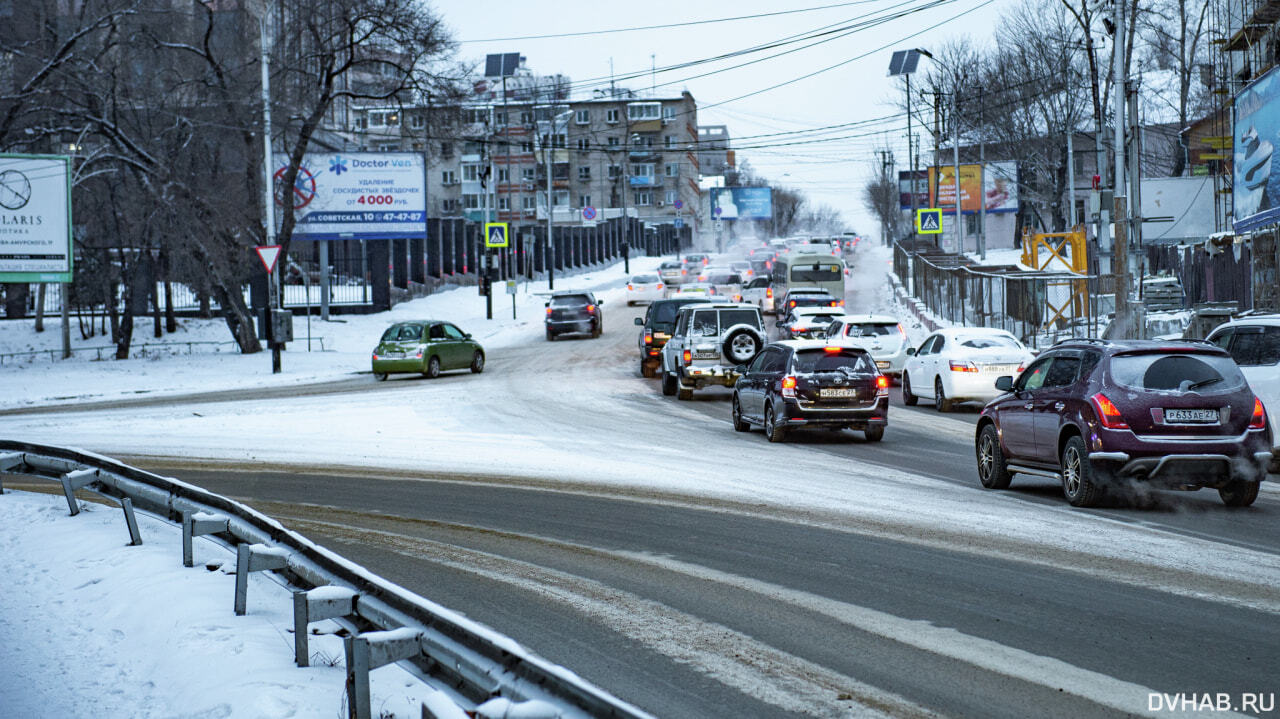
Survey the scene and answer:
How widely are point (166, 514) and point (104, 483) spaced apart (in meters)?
1.42

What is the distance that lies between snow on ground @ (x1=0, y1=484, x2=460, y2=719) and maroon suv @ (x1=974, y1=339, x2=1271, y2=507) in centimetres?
743

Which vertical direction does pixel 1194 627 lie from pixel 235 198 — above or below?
below

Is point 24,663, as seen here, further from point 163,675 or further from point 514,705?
point 514,705

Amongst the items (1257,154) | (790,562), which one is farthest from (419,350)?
(790,562)

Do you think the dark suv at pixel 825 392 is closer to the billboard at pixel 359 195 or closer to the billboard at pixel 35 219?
the billboard at pixel 35 219

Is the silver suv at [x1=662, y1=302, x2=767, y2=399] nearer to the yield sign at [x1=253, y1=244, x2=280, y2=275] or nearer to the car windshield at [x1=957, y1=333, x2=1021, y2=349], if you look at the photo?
the car windshield at [x1=957, y1=333, x2=1021, y2=349]

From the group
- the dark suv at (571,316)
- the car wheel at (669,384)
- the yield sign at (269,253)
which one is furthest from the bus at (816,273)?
the car wheel at (669,384)

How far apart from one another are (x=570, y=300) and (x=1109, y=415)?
37540 millimetres

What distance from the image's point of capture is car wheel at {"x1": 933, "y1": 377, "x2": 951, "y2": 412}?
24.6 m

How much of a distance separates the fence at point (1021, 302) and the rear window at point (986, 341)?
635cm

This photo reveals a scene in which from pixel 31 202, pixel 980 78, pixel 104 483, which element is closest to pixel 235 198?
pixel 31 202

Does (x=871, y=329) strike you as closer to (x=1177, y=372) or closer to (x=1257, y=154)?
(x=1257, y=154)

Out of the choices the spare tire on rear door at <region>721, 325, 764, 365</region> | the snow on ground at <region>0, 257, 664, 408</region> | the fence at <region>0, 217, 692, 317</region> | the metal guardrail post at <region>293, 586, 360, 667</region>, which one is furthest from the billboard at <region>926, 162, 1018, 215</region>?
the metal guardrail post at <region>293, 586, 360, 667</region>

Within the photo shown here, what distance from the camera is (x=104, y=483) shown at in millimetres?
11484
